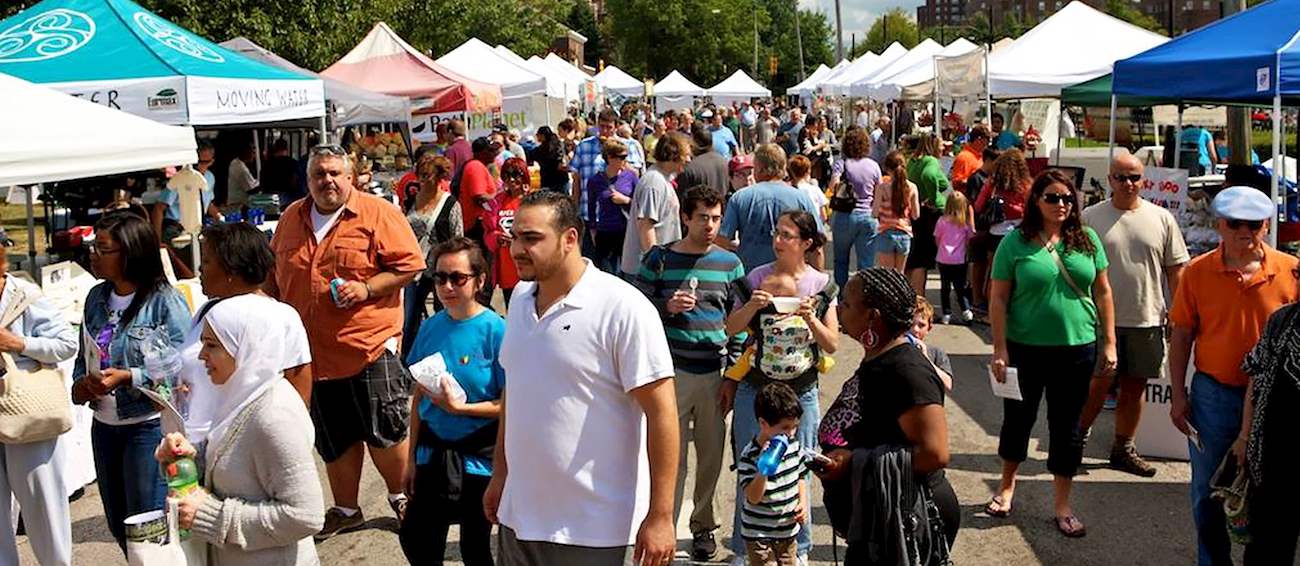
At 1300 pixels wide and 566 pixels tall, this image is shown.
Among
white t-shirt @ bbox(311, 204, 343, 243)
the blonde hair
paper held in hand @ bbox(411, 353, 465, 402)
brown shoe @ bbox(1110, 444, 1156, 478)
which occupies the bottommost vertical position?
brown shoe @ bbox(1110, 444, 1156, 478)

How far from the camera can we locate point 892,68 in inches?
1006

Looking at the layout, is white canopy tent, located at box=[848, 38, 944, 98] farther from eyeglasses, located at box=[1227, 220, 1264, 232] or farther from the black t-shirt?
the black t-shirt

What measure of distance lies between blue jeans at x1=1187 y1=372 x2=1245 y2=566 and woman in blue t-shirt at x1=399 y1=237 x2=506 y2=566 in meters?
2.86

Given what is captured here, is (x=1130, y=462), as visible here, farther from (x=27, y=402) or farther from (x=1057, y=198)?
(x=27, y=402)

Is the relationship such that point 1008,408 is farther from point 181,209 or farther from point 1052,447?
point 181,209

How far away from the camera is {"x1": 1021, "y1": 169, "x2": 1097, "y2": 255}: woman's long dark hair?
550 cm

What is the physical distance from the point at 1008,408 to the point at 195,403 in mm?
3835

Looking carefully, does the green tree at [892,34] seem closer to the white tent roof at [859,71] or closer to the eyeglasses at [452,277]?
the white tent roof at [859,71]

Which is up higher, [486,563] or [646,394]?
[646,394]

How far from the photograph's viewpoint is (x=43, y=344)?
4.75m

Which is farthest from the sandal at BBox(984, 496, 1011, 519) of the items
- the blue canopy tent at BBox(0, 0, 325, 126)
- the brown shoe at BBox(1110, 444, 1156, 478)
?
the blue canopy tent at BBox(0, 0, 325, 126)

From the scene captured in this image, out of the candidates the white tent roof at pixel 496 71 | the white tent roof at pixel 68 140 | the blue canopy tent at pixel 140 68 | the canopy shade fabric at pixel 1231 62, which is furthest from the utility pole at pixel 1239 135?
the white tent roof at pixel 496 71

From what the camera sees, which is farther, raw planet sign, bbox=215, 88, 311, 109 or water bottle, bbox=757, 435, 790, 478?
raw planet sign, bbox=215, 88, 311, 109

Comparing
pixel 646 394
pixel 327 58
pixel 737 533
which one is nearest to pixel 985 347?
pixel 737 533
